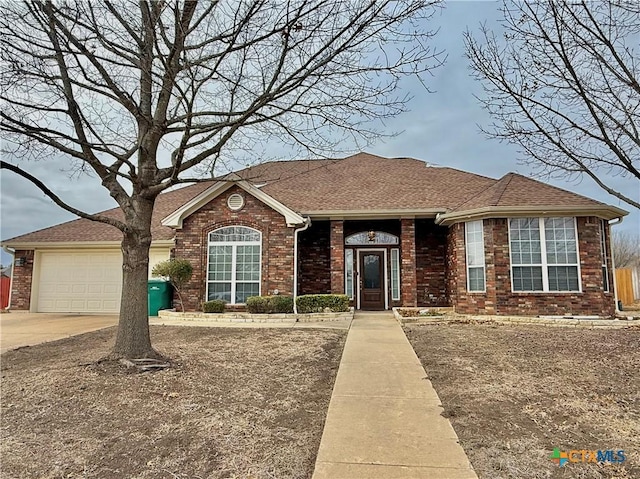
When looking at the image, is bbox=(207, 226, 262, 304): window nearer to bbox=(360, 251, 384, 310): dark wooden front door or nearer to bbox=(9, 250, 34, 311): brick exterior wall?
bbox=(360, 251, 384, 310): dark wooden front door

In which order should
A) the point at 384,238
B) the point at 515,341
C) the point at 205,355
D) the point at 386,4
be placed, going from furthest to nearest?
the point at 384,238 < the point at 515,341 < the point at 205,355 < the point at 386,4

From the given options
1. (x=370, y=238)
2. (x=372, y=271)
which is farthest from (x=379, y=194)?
(x=372, y=271)

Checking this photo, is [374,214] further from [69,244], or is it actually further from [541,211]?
[69,244]

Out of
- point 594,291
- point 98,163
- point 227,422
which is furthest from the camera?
point 594,291

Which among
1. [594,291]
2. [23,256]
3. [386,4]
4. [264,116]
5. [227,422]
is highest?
[386,4]

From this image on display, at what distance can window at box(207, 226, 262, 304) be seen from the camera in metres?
12.7

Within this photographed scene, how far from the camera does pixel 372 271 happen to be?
46.5 feet

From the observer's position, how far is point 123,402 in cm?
465

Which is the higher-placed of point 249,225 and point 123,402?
point 249,225

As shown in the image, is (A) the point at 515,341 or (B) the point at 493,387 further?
(A) the point at 515,341

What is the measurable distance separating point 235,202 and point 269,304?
11.5ft

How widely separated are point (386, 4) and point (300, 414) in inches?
205

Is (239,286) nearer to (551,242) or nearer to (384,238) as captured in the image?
(384,238)

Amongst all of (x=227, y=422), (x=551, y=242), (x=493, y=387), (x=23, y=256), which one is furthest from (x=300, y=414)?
(x=23, y=256)
